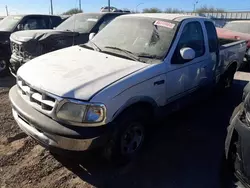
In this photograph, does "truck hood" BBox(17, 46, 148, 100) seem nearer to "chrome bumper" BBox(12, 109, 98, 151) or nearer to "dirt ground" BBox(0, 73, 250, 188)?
"chrome bumper" BBox(12, 109, 98, 151)

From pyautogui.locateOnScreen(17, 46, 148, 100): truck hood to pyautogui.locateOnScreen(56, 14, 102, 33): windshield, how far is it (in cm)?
351

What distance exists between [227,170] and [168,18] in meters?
2.42

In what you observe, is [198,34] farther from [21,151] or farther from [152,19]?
[21,151]

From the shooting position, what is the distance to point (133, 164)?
10.9 feet

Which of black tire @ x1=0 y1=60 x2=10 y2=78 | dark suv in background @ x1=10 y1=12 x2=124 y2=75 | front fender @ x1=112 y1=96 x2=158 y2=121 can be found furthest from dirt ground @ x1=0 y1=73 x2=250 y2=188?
black tire @ x1=0 y1=60 x2=10 y2=78

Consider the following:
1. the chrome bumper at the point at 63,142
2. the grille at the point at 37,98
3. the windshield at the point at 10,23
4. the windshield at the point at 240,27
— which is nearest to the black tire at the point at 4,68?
the windshield at the point at 10,23

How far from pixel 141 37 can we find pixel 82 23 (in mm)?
4091

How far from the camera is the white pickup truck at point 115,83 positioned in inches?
103

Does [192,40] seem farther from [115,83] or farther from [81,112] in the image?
[81,112]

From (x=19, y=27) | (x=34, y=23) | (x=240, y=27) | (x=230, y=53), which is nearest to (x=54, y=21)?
(x=34, y=23)

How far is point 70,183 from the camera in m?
2.93

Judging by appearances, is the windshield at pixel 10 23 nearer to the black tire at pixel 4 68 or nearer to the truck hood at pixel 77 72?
the black tire at pixel 4 68

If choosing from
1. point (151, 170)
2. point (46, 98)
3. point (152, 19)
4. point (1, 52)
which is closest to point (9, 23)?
point (1, 52)

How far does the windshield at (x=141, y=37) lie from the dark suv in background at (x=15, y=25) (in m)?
4.30
